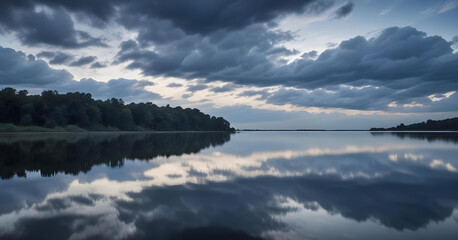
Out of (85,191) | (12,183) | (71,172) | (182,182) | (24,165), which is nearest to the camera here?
(85,191)

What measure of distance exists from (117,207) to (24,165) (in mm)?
14629

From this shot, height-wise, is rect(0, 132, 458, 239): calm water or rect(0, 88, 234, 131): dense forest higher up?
rect(0, 88, 234, 131): dense forest

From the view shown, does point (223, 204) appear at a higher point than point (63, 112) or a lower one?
lower

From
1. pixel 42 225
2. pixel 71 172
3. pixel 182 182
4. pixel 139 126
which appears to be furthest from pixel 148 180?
pixel 139 126

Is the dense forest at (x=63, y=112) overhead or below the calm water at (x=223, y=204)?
overhead

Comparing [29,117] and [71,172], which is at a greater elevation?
[29,117]

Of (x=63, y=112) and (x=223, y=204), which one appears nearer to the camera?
(x=223, y=204)

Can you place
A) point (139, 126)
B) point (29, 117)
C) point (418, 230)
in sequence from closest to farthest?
point (418, 230), point (29, 117), point (139, 126)

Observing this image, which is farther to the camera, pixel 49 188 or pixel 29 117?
pixel 29 117

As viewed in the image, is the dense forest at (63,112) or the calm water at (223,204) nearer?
the calm water at (223,204)

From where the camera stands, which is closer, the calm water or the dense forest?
the calm water

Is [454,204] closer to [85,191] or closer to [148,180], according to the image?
[148,180]

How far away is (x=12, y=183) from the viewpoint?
1392 centimetres

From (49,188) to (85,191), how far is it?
6.43 feet
